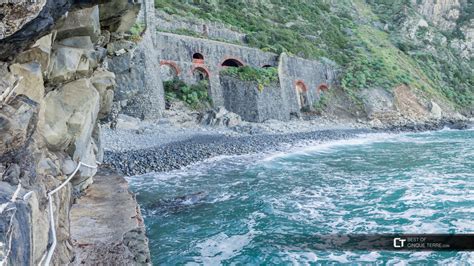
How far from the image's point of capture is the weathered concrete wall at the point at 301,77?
2838cm

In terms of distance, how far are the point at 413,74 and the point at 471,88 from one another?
38.6 feet

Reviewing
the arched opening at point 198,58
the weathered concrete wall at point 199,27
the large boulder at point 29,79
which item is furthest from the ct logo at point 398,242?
the weathered concrete wall at point 199,27

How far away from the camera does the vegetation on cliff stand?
33344 mm

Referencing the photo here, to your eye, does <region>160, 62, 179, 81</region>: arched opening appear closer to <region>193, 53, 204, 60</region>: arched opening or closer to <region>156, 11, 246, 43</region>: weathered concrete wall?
<region>193, 53, 204, 60</region>: arched opening

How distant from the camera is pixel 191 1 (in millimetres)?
32750

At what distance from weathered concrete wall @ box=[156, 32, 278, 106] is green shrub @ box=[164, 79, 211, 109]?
0.65 m

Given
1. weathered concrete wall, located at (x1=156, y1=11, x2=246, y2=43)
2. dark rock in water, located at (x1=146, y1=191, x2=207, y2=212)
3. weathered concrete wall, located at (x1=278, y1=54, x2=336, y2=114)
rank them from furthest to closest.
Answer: weathered concrete wall, located at (x1=278, y1=54, x2=336, y2=114)
weathered concrete wall, located at (x1=156, y1=11, x2=246, y2=43)
dark rock in water, located at (x1=146, y1=191, x2=207, y2=212)

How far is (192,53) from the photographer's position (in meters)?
23.7

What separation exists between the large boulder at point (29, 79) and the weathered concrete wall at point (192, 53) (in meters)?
19.1

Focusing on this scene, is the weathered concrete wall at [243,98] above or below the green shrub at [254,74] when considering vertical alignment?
below

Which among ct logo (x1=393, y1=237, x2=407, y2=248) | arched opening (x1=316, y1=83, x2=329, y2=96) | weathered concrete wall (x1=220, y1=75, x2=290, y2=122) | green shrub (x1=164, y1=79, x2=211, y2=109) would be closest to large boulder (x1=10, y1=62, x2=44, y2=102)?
ct logo (x1=393, y1=237, x2=407, y2=248)

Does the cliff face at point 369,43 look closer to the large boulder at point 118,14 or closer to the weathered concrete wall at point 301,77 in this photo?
the weathered concrete wall at point 301,77

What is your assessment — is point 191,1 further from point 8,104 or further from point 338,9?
point 8,104

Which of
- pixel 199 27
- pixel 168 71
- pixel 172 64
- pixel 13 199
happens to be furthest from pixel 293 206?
pixel 199 27
